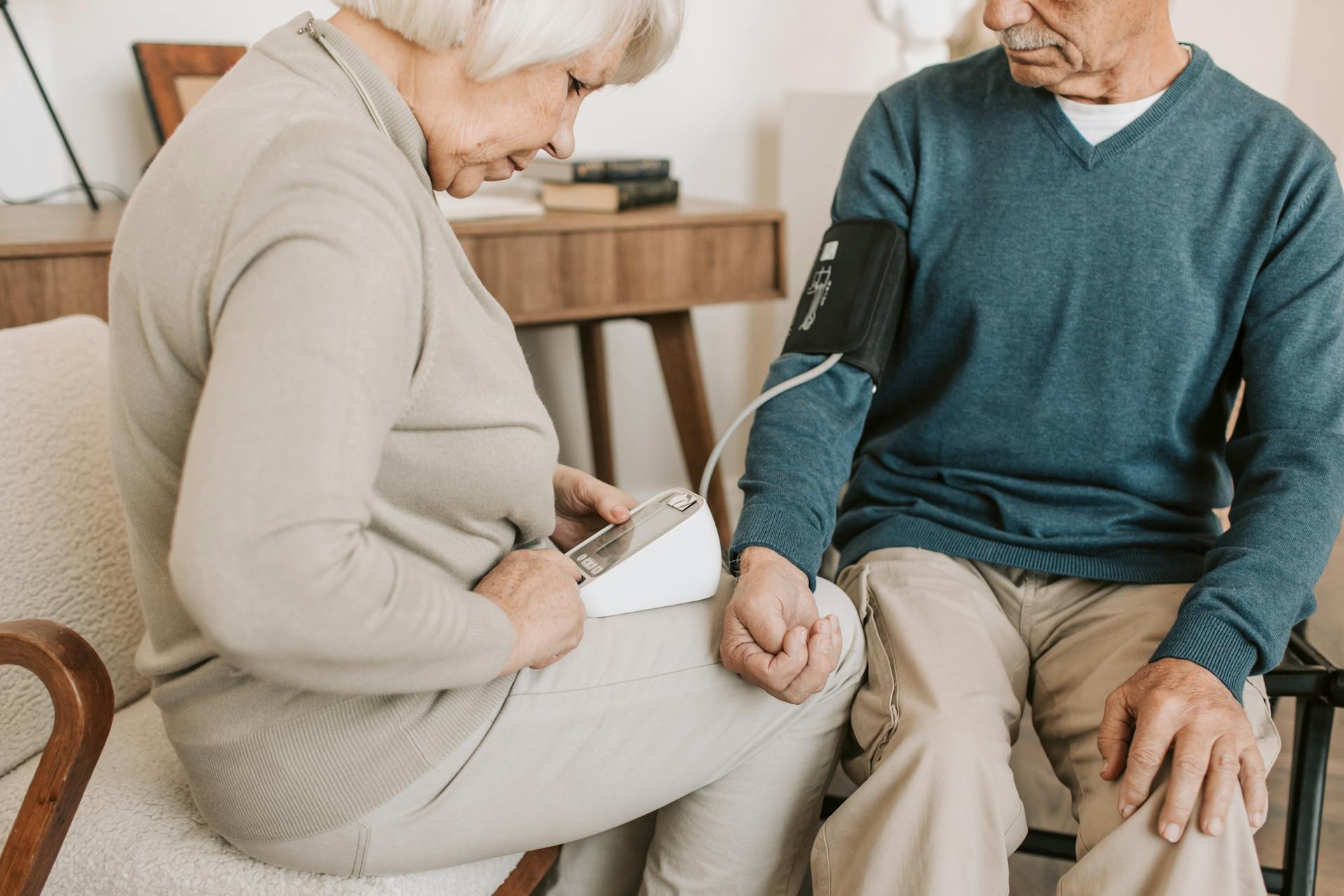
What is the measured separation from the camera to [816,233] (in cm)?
212

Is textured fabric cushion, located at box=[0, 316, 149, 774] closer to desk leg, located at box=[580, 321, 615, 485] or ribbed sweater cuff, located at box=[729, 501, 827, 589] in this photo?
ribbed sweater cuff, located at box=[729, 501, 827, 589]

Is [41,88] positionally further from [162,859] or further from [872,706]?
[872,706]

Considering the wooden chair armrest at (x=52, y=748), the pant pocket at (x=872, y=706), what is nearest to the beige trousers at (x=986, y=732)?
the pant pocket at (x=872, y=706)

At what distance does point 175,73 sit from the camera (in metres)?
1.68

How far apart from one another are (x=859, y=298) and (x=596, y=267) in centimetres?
62

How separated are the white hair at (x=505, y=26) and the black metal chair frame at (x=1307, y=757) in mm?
838

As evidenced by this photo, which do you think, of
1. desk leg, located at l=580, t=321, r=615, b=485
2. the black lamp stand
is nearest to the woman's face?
the black lamp stand

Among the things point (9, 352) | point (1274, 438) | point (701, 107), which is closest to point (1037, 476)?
point (1274, 438)

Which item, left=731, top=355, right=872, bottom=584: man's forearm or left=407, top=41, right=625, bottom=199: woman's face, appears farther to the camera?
left=731, top=355, right=872, bottom=584: man's forearm

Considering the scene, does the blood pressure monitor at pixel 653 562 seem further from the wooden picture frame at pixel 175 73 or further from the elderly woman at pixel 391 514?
the wooden picture frame at pixel 175 73

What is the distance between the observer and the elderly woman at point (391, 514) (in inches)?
22.5

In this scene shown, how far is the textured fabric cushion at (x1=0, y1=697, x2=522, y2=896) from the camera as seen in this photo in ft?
2.61

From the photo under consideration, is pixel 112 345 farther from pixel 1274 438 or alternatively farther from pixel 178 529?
pixel 1274 438

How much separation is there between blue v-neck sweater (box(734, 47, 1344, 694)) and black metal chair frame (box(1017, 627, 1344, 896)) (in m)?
0.08
